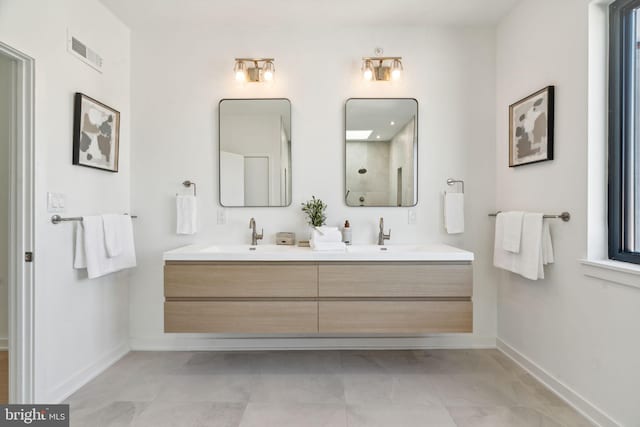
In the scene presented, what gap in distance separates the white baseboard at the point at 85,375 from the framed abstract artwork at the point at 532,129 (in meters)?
3.27

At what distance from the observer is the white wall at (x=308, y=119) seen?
8.98ft

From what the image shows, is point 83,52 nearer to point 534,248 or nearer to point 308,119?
point 308,119

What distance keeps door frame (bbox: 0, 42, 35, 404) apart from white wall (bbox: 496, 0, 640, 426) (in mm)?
3013

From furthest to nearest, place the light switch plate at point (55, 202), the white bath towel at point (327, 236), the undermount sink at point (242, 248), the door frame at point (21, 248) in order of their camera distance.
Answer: the undermount sink at point (242, 248) < the white bath towel at point (327, 236) < the light switch plate at point (55, 202) < the door frame at point (21, 248)

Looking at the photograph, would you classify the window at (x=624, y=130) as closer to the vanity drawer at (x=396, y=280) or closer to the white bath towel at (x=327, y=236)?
the vanity drawer at (x=396, y=280)

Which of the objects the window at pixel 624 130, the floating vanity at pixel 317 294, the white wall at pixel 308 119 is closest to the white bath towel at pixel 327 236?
the floating vanity at pixel 317 294

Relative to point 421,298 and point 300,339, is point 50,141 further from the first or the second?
point 421,298

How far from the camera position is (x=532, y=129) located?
7.44 ft

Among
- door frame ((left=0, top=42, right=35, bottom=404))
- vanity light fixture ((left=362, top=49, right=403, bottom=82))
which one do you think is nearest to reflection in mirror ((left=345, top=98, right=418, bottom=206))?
vanity light fixture ((left=362, top=49, right=403, bottom=82))

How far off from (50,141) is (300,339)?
2.14 metres

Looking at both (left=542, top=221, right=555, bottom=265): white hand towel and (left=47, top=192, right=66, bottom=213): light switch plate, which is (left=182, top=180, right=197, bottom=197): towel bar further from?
(left=542, top=221, right=555, bottom=265): white hand towel

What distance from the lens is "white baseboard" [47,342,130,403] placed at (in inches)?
79.0

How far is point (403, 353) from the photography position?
2.66m

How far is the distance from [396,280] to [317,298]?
0.52 m
